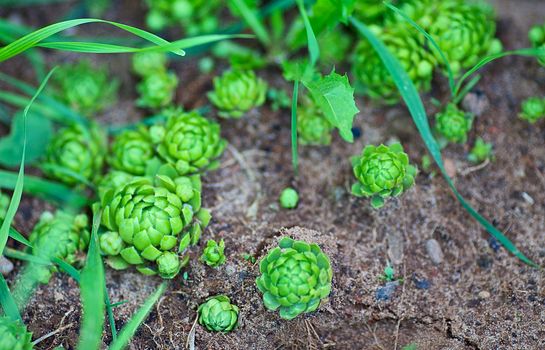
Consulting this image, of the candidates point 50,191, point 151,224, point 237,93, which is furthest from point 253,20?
point 50,191

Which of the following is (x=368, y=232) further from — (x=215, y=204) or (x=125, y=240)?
(x=125, y=240)

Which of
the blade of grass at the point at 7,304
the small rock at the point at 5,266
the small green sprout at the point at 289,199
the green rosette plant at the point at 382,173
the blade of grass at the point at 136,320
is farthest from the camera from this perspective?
the small green sprout at the point at 289,199

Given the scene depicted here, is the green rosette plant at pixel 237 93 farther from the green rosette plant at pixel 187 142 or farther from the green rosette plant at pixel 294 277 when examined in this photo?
the green rosette plant at pixel 294 277

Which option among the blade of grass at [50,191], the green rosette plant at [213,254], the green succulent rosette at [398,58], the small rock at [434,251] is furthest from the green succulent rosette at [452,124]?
the blade of grass at [50,191]

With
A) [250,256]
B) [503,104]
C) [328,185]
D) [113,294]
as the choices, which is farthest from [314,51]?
[113,294]

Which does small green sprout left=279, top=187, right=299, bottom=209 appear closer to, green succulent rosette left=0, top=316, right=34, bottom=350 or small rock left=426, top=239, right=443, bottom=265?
small rock left=426, top=239, right=443, bottom=265

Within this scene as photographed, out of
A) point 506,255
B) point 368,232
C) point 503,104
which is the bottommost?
point 506,255
